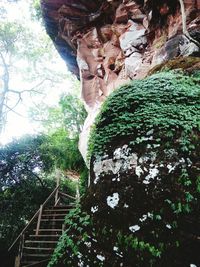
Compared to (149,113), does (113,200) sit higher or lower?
lower

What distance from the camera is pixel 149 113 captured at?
14.3 ft

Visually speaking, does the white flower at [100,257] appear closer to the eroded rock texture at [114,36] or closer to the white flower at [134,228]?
the white flower at [134,228]

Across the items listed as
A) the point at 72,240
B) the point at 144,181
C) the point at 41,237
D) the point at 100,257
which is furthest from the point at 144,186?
the point at 41,237

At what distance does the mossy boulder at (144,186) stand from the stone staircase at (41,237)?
4871mm

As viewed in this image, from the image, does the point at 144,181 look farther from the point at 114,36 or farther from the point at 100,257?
the point at 114,36

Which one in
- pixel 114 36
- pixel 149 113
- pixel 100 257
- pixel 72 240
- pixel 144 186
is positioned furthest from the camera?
pixel 114 36

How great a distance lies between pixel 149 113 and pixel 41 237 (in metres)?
6.29

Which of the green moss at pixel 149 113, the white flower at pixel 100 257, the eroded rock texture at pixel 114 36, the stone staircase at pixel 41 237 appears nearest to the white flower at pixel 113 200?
the white flower at pixel 100 257

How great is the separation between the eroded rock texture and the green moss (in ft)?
10.1

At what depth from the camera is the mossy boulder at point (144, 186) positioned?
301cm

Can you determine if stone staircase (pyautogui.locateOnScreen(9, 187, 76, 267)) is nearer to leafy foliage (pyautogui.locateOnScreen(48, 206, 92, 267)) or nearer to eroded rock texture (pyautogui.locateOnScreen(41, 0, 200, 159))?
eroded rock texture (pyautogui.locateOnScreen(41, 0, 200, 159))

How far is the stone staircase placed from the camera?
7.76m

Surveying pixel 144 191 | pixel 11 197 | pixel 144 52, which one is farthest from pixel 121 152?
pixel 11 197

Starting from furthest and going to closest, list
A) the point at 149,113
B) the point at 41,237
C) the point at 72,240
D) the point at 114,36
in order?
the point at 114,36 < the point at 41,237 < the point at 149,113 < the point at 72,240
